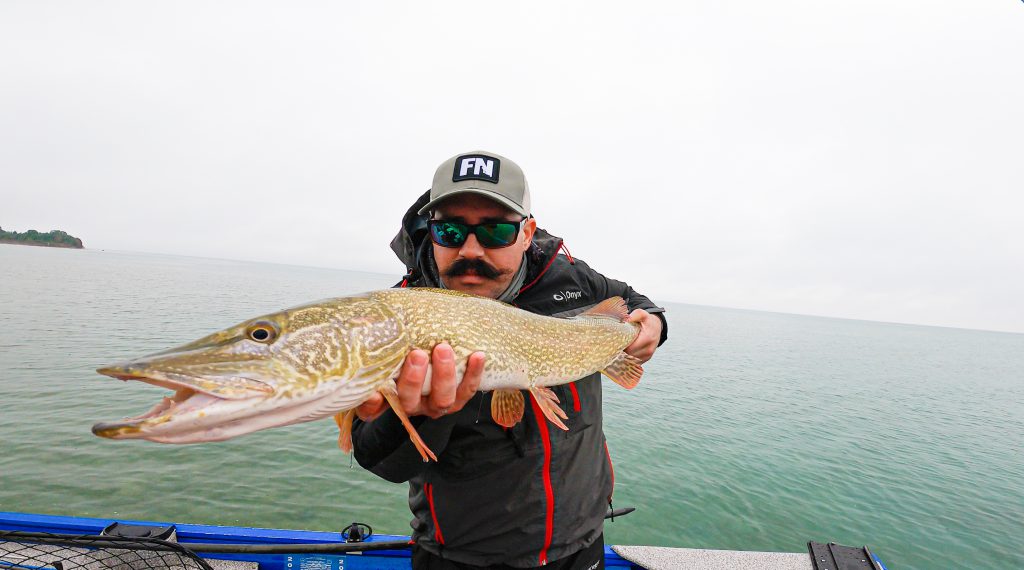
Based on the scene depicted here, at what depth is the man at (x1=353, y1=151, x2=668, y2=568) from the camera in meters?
2.12

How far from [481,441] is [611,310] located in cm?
128

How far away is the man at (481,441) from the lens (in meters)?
2.12

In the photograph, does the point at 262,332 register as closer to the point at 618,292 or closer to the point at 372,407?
the point at 372,407

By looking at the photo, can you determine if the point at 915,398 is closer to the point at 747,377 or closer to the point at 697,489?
the point at 747,377

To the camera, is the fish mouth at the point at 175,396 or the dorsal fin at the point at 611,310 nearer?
the fish mouth at the point at 175,396

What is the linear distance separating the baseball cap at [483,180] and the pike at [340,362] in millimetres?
571

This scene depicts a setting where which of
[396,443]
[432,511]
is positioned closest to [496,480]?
[432,511]

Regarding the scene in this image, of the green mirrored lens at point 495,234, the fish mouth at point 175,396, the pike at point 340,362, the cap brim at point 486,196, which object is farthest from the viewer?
the green mirrored lens at point 495,234

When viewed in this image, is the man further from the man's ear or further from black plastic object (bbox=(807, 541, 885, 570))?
black plastic object (bbox=(807, 541, 885, 570))

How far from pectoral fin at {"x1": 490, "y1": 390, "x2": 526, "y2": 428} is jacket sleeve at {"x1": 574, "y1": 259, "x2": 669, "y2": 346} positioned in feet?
3.63

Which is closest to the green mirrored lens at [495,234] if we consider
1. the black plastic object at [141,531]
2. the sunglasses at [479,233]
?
the sunglasses at [479,233]

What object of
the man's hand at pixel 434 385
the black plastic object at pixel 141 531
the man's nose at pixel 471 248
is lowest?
the black plastic object at pixel 141 531

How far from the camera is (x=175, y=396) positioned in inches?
59.1

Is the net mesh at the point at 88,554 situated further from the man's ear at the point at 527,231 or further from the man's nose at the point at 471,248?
the man's ear at the point at 527,231
